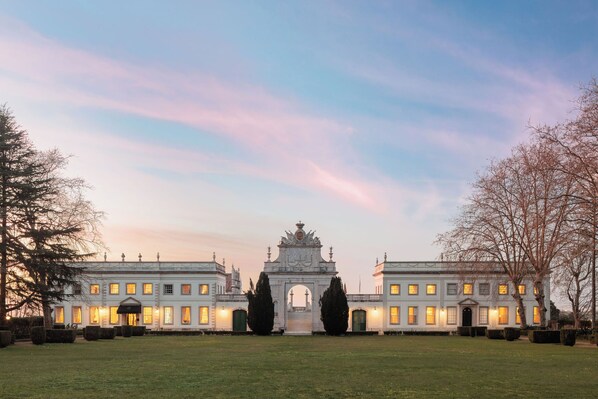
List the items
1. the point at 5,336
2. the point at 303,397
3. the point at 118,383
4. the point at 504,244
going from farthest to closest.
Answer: the point at 504,244 < the point at 5,336 < the point at 118,383 < the point at 303,397

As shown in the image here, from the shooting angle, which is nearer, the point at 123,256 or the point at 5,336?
the point at 5,336

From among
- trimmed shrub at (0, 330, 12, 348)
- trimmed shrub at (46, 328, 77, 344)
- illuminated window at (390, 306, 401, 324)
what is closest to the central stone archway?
illuminated window at (390, 306, 401, 324)

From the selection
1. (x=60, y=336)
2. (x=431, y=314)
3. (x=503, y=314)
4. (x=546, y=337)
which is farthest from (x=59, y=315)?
(x=546, y=337)

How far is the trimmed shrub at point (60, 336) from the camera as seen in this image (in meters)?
42.8

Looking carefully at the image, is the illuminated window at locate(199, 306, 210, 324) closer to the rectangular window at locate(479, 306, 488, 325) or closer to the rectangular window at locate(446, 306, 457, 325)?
the rectangular window at locate(446, 306, 457, 325)

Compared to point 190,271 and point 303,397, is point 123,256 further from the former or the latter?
point 303,397

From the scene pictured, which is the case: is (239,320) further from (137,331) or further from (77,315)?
(77,315)

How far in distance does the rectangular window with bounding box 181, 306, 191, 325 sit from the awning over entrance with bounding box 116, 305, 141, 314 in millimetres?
4895

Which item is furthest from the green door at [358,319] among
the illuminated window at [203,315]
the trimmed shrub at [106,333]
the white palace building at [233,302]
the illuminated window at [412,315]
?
the trimmed shrub at [106,333]

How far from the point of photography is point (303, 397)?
1659cm

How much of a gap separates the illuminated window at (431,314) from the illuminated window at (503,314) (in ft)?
23.5

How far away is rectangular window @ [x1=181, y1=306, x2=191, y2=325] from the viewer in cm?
7357

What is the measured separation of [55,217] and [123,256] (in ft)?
97.9

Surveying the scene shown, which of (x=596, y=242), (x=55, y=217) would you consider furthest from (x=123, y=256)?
(x=596, y=242)
